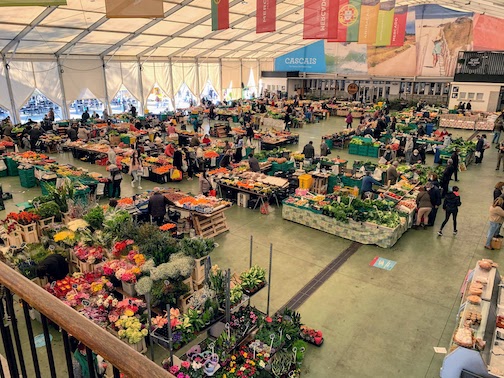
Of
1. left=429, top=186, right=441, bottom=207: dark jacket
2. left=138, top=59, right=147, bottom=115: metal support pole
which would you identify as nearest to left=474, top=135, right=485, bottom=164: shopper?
left=429, top=186, right=441, bottom=207: dark jacket

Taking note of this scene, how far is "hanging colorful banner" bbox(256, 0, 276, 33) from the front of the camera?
14453 millimetres

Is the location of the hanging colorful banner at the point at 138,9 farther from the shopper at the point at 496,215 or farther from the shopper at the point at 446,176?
the shopper at the point at 446,176

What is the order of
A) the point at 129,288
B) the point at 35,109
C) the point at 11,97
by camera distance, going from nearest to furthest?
the point at 129,288
the point at 11,97
the point at 35,109

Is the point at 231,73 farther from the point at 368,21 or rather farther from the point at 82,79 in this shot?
the point at 368,21

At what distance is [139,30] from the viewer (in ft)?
71.3

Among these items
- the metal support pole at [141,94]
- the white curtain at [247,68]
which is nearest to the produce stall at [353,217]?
the metal support pole at [141,94]

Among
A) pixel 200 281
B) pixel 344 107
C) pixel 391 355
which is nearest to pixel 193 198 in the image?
pixel 200 281

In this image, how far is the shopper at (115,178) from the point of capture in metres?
12.7

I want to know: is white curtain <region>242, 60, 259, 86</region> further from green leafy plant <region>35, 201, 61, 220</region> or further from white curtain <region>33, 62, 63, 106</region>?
green leafy plant <region>35, 201, 61, 220</region>

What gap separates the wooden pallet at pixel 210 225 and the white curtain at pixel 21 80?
58.8 ft

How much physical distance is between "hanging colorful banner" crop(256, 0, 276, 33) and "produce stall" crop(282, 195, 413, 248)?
23.3 ft

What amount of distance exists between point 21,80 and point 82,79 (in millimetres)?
3862

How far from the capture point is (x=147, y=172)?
49.6 ft

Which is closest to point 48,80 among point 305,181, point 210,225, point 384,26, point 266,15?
point 266,15
